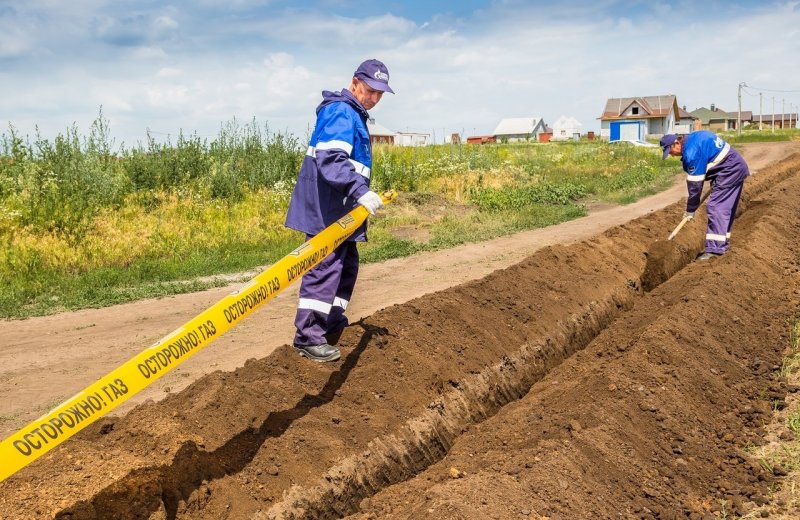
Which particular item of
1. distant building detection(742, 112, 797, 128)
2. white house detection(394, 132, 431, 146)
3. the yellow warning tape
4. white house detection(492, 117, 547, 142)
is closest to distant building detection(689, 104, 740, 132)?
distant building detection(742, 112, 797, 128)

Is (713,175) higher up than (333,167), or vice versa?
(333,167)

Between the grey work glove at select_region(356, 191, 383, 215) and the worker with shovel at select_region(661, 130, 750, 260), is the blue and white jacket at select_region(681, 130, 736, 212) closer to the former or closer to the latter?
the worker with shovel at select_region(661, 130, 750, 260)

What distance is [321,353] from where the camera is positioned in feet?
17.1

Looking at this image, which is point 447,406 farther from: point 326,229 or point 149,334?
point 149,334

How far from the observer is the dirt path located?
5.93m

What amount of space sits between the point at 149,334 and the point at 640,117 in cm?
7383

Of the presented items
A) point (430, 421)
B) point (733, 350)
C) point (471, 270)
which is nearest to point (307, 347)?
point (430, 421)

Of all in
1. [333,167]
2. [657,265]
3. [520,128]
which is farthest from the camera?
[520,128]

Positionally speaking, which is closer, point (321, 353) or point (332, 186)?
point (332, 186)

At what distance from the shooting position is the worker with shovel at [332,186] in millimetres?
4758

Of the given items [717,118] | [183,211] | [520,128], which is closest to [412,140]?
[183,211]

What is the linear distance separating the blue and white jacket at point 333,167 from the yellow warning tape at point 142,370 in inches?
20.8

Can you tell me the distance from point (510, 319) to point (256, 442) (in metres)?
3.38

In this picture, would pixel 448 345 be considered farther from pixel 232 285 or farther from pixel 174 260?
pixel 174 260
